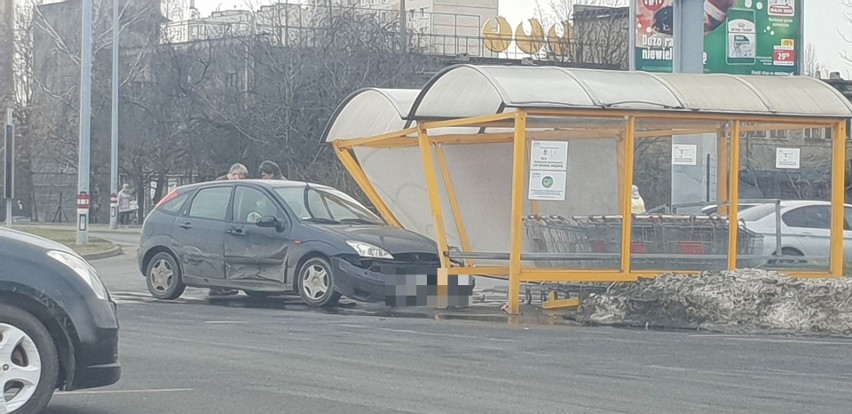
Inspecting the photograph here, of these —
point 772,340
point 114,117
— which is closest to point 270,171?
point 772,340

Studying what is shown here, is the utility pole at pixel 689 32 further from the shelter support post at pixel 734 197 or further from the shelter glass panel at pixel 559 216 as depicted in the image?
the shelter support post at pixel 734 197

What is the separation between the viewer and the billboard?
2177 centimetres

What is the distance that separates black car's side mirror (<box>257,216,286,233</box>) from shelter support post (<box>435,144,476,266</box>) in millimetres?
2723

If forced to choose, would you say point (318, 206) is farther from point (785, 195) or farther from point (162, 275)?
point (785, 195)

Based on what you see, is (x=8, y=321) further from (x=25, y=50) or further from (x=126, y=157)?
(x=25, y=50)

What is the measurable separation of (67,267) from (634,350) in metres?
5.33

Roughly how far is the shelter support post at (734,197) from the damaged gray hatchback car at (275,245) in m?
3.44

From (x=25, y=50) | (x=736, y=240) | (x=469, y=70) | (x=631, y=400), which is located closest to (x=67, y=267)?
(x=631, y=400)

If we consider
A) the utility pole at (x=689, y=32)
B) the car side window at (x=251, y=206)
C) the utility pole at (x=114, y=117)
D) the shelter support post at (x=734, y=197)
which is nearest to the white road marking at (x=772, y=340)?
the shelter support post at (x=734, y=197)

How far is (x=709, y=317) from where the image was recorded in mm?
13062

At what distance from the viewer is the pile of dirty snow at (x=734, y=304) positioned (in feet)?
42.2

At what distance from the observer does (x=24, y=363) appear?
261 inches

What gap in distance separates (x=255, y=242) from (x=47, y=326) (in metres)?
7.91

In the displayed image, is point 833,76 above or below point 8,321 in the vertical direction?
above
